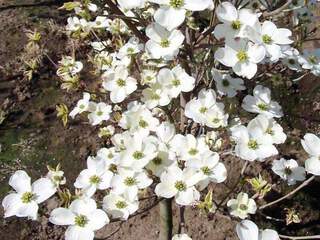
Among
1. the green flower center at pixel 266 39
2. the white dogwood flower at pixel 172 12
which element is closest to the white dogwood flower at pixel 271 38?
the green flower center at pixel 266 39

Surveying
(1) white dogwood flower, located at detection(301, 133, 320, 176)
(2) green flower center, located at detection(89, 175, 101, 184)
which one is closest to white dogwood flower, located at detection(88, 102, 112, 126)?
(2) green flower center, located at detection(89, 175, 101, 184)

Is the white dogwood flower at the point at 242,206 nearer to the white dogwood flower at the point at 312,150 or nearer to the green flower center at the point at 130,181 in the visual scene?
the white dogwood flower at the point at 312,150

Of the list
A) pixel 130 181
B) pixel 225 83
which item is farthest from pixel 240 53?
pixel 130 181

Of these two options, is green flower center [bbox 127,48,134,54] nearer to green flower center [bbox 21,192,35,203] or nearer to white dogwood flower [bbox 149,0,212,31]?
white dogwood flower [bbox 149,0,212,31]

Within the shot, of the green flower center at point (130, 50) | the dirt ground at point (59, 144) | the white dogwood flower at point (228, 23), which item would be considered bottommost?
the dirt ground at point (59, 144)

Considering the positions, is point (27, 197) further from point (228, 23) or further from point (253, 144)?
point (228, 23)

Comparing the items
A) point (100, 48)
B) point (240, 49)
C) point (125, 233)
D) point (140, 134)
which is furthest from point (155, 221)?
point (240, 49)

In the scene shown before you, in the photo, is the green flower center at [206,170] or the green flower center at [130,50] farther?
the green flower center at [130,50]
